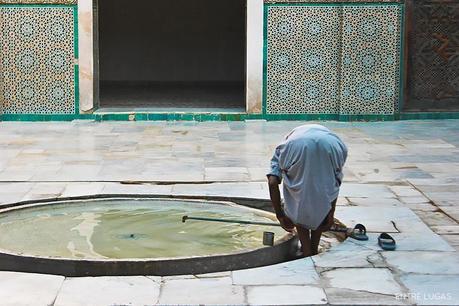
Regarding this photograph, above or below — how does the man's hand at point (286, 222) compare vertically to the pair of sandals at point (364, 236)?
above

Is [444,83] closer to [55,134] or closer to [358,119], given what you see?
[358,119]

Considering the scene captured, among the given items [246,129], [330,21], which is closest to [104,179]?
[246,129]

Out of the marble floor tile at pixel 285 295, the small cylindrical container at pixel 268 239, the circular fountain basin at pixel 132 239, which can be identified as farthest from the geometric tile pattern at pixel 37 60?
the marble floor tile at pixel 285 295

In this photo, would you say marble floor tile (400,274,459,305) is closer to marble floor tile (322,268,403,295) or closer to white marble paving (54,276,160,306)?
marble floor tile (322,268,403,295)

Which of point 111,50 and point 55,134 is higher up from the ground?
point 111,50

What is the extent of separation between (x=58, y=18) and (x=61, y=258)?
5492mm

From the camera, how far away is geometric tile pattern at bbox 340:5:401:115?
8688mm

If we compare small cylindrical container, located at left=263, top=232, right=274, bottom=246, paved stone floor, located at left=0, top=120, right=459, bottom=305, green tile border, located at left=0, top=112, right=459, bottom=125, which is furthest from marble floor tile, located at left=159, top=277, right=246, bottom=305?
green tile border, located at left=0, top=112, right=459, bottom=125

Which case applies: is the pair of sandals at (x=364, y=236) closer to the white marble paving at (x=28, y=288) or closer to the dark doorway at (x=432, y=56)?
the white marble paving at (x=28, y=288)

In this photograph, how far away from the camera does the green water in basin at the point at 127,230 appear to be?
13.1 feet

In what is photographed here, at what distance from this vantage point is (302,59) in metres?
8.77

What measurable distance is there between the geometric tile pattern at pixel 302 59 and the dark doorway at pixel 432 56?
0.78 metres

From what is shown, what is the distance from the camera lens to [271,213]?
4.64 metres

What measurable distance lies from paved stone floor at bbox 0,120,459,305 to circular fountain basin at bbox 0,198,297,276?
109 millimetres
